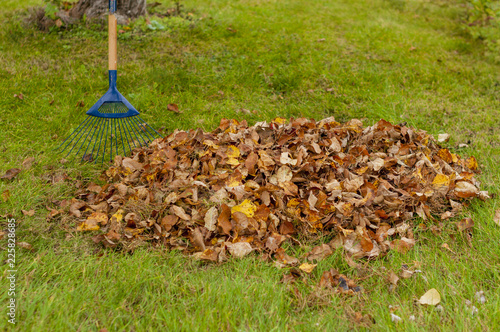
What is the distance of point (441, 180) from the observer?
8.59 feet

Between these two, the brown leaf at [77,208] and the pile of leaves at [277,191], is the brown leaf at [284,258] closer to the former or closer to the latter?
the pile of leaves at [277,191]

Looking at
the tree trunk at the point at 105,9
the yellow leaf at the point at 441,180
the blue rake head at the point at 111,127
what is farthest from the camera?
the tree trunk at the point at 105,9

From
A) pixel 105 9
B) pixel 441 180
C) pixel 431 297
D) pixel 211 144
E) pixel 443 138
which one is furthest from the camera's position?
pixel 105 9

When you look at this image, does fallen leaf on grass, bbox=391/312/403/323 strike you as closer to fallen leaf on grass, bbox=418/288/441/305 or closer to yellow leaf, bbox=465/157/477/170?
fallen leaf on grass, bbox=418/288/441/305

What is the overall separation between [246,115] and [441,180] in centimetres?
198

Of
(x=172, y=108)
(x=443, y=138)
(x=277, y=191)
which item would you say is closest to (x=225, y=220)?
(x=277, y=191)

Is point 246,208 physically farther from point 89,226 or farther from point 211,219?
point 89,226

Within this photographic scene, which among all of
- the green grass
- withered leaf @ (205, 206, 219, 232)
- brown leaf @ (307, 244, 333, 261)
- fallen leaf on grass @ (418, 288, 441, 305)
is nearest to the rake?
the green grass

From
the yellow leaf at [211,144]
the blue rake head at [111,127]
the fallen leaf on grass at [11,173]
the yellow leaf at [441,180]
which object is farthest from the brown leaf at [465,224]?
the fallen leaf on grass at [11,173]

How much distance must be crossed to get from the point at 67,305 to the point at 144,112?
2.50 m

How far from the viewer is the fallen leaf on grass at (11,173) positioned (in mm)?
2684

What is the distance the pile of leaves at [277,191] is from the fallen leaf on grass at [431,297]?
0.38m

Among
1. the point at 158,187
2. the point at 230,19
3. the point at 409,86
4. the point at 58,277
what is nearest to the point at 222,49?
the point at 230,19

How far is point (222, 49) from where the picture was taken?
5008 mm
